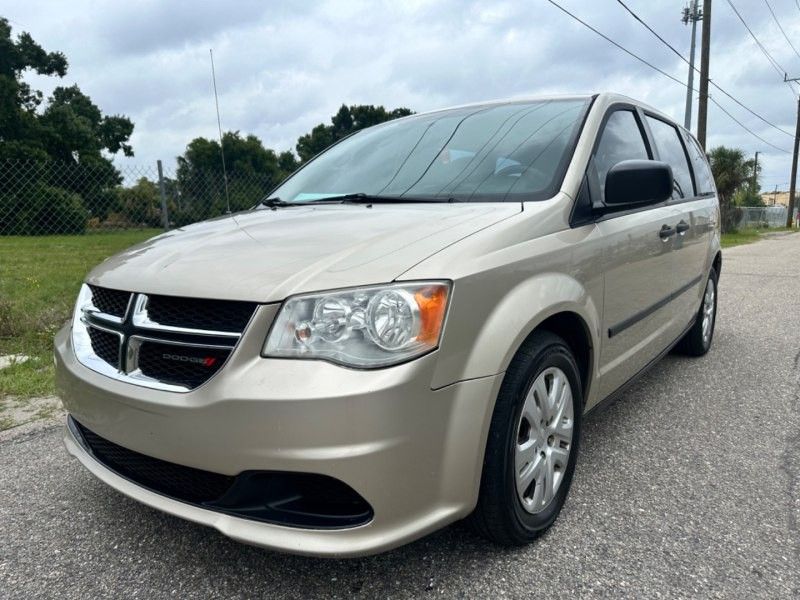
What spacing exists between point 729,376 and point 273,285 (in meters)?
3.53

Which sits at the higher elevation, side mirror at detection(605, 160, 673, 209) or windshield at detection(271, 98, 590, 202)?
windshield at detection(271, 98, 590, 202)

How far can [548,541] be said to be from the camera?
2127mm

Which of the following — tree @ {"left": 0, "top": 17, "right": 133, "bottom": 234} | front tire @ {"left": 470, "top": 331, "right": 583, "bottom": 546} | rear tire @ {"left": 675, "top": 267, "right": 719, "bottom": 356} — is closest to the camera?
front tire @ {"left": 470, "top": 331, "right": 583, "bottom": 546}

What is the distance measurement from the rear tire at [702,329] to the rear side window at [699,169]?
0.61 m

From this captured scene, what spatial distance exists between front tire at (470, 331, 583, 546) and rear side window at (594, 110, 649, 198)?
0.84 meters

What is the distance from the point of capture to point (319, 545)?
5.21 feet

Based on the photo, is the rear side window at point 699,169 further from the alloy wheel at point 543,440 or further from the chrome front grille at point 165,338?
the chrome front grille at point 165,338

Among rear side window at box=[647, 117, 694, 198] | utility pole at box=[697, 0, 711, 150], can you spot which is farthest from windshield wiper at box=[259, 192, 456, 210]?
utility pole at box=[697, 0, 711, 150]

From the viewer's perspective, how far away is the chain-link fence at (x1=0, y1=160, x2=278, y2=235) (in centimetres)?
691

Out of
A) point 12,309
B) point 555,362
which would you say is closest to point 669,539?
point 555,362

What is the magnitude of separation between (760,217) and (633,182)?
141ft

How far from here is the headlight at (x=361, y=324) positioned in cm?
162

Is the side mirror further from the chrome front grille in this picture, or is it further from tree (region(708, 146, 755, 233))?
tree (region(708, 146, 755, 233))

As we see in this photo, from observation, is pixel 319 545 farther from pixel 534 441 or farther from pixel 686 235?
pixel 686 235
